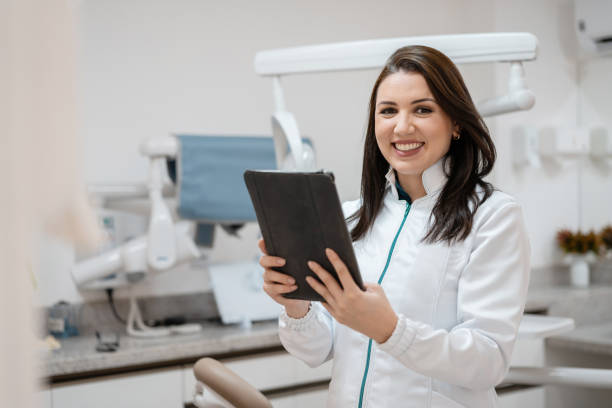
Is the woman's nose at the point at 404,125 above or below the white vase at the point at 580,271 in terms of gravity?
above

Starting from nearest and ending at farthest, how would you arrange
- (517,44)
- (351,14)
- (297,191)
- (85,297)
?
(297,191)
(517,44)
(85,297)
(351,14)

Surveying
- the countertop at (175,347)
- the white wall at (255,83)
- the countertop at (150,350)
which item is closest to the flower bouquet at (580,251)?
the white wall at (255,83)

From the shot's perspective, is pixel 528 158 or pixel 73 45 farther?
pixel 528 158

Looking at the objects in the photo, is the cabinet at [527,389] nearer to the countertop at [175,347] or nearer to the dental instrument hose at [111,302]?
the countertop at [175,347]

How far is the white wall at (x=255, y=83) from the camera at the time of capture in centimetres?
275

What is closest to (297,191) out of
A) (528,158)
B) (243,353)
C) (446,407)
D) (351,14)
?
(446,407)

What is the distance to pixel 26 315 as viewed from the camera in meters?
0.36

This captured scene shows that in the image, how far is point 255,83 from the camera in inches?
122

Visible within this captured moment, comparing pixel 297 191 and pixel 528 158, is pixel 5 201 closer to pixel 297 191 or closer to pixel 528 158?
pixel 297 191

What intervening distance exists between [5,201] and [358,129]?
10.2 ft


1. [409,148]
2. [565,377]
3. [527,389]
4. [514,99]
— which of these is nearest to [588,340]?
[527,389]

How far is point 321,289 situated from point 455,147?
443 millimetres

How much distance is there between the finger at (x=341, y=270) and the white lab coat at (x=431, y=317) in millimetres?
120

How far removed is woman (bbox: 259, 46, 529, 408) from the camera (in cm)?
107
